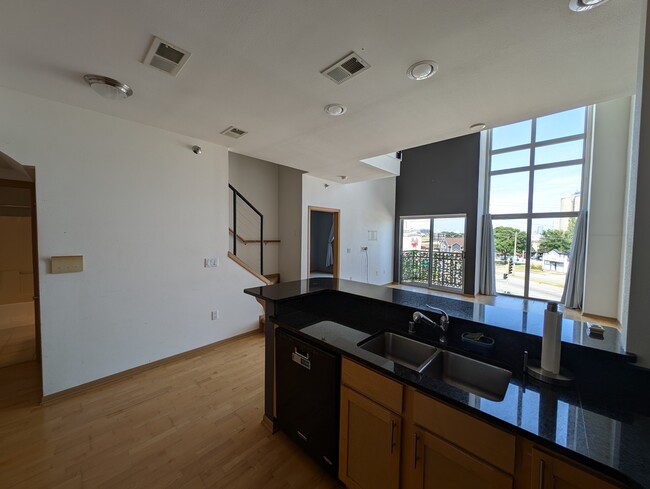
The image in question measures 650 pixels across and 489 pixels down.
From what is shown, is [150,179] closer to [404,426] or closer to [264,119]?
[264,119]

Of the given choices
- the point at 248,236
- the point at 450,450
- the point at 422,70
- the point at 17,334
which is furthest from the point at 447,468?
the point at 17,334

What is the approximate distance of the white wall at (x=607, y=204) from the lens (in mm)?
4570

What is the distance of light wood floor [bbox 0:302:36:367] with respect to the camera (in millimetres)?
2895

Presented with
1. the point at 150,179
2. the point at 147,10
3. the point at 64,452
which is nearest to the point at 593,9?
the point at 147,10

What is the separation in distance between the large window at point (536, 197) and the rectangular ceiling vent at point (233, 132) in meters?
6.30

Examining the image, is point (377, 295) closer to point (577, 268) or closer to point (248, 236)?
point (248, 236)

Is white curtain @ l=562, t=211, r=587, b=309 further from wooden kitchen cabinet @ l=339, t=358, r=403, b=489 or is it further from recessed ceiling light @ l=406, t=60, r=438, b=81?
wooden kitchen cabinet @ l=339, t=358, r=403, b=489

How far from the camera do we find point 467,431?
981 millimetres

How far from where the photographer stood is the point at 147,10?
4.07 ft

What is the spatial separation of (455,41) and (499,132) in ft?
20.5

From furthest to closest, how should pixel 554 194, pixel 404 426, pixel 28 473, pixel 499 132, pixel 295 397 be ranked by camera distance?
pixel 499 132 < pixel 554 194 < pixel 295 397 < pixel 28 473 < pixel 404 426

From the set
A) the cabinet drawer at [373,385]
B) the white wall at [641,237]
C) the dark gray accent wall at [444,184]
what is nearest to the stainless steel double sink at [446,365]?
the cabinet drawer at [373,385]

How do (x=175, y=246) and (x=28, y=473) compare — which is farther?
(x=175, y=246)

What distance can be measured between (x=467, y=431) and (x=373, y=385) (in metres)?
0.44
